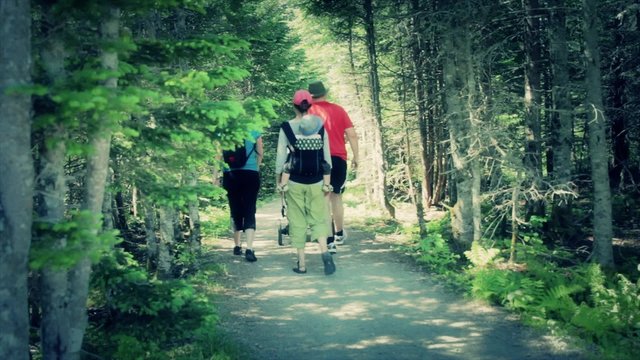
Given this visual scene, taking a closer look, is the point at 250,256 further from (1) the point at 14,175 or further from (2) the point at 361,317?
→ (1) the point at 14,175

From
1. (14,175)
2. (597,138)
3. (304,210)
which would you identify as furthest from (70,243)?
(597,138)

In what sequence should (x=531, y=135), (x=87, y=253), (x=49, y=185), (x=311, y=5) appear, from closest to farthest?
(x=87, y=253), (x=49, y=185), (x=531, y=135), (x=311, y=5)

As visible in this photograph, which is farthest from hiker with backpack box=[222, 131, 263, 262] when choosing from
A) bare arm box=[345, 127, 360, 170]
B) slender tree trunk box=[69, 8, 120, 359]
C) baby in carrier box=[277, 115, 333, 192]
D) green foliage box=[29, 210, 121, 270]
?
green foliage box=[29, 210, 121, 270]

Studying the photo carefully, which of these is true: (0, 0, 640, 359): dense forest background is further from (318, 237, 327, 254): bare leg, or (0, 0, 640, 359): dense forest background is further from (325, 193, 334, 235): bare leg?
(318, 237, 327, 254): bare leg

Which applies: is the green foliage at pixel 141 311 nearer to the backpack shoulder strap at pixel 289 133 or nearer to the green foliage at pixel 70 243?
the green foliage at pixel 70 243

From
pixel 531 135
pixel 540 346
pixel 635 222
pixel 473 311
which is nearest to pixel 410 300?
pixel 473 311

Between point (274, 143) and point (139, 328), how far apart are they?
79.4ft

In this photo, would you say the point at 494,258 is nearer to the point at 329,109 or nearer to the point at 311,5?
the point at 329,109

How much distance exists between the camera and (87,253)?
3.15 meters

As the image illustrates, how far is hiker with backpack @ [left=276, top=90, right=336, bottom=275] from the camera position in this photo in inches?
290

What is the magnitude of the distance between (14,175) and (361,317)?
418 cm

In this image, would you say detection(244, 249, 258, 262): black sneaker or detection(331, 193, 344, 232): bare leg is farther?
detection(331, 193, 344, 232): bare leg

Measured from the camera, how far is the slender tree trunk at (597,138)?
8.76 meters

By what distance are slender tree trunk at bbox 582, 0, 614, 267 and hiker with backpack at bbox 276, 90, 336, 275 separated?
16.9ft
